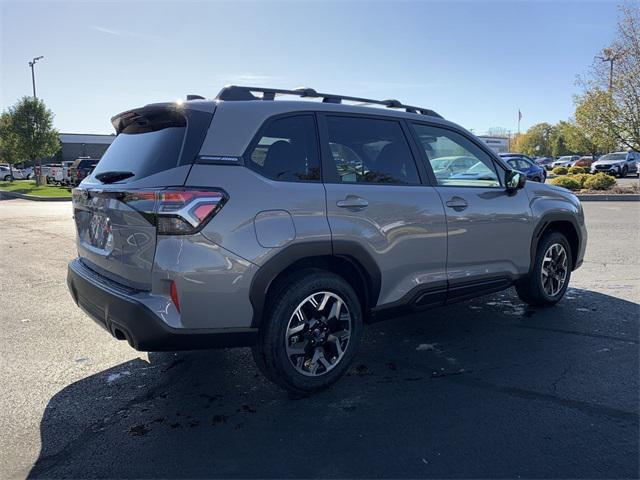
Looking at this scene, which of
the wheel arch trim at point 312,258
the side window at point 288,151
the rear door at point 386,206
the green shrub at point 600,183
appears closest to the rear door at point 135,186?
the side window at point 288,151

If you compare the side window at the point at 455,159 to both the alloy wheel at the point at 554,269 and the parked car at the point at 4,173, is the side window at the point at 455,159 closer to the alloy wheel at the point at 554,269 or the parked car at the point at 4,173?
the alloy wheel at the point at 554,269

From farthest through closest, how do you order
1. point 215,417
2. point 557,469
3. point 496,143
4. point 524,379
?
point 496,143, point 524,379, point 215,417, point 557,469

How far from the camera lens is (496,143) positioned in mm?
48625

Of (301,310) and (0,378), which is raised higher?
(301,310)

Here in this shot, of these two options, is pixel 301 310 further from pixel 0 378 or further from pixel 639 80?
pixel 639 80

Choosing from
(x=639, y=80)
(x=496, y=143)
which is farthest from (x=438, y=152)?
(x=496, y=143)

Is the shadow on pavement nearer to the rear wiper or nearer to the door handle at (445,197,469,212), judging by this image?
the door handle at (445,197,469,212)

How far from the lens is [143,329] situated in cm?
290

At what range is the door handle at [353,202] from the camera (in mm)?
3426

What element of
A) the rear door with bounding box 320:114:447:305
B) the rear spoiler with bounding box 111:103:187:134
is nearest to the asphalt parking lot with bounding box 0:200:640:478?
the rear door with bounding box 320:114:447:305

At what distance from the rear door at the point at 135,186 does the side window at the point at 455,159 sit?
1911 mm

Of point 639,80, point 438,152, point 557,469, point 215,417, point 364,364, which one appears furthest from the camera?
point 639,80

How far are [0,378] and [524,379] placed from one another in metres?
3.85

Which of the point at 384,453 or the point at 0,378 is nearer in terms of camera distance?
the point at 384,453
